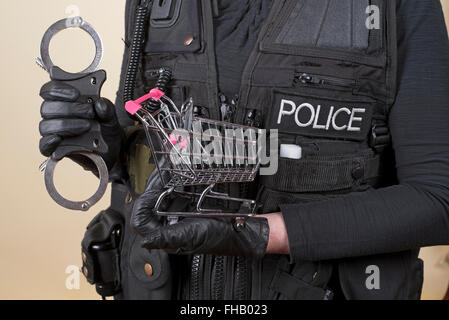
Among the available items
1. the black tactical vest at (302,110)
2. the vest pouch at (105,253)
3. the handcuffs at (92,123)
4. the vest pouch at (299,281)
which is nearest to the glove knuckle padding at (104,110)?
the handcuffs at (92,123)

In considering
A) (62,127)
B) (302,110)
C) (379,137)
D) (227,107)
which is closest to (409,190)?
(379,137)

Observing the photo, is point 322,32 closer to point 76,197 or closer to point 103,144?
point 103,144

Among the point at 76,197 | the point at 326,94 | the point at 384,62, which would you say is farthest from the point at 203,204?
the point at 76,197

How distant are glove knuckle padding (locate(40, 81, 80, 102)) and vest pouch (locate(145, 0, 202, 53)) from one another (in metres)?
0.25

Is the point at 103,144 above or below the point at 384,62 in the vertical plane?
below

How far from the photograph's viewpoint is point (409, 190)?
0.97m

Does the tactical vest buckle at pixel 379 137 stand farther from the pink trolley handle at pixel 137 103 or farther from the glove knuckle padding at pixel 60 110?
the glove knuckle padding at pixel 60 110

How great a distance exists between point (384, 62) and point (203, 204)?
0.44 m

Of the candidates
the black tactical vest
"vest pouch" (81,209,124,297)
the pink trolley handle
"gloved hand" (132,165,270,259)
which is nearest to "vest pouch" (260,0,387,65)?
the black tactical vest

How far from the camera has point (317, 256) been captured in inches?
37.6

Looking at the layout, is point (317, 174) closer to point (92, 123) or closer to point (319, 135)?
point (319, 135)

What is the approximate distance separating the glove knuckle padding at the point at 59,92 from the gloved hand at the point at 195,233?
193 mm

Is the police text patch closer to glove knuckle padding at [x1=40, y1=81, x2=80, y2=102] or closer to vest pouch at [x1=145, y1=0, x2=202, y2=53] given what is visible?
vest pouch at [x1=145, y1=0, x2=202, y2=53]

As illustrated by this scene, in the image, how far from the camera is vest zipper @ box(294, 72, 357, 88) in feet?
3.20
